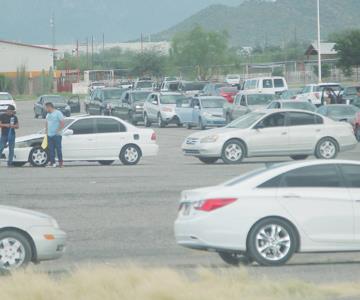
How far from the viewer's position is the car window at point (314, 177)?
14992 mm

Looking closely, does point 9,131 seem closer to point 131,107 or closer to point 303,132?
point 303,132

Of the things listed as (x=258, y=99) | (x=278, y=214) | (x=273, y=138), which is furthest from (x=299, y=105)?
(x=278, y=214)

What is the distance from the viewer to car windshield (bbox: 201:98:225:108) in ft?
169

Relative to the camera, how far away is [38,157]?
31.0 metres

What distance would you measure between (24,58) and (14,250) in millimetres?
113930

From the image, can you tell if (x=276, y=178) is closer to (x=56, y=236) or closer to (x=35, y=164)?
(x=56, y=236)

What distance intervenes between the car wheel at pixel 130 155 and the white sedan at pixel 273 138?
4.47ft

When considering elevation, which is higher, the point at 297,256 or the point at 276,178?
the point at 276,178

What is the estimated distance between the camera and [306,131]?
103 feet

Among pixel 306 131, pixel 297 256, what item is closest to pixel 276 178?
pixel 297 256

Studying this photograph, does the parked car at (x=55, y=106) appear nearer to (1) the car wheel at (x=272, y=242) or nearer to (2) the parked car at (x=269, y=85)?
(2) the parked car at (x=269, y=85)

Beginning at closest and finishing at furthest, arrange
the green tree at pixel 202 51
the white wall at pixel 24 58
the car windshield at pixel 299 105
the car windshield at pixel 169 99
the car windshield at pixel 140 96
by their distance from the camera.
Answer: the car windshield at pixel 299 105 → the car windshield at pixel 169 99 → the car windshield at pixel 140 96 → the green tree at pixel 202 51 → the white wall at pixel 24 58

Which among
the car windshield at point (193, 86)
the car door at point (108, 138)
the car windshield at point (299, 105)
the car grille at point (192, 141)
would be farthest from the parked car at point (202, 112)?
the car windshield at point (193, 86)

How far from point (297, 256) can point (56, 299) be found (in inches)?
245
